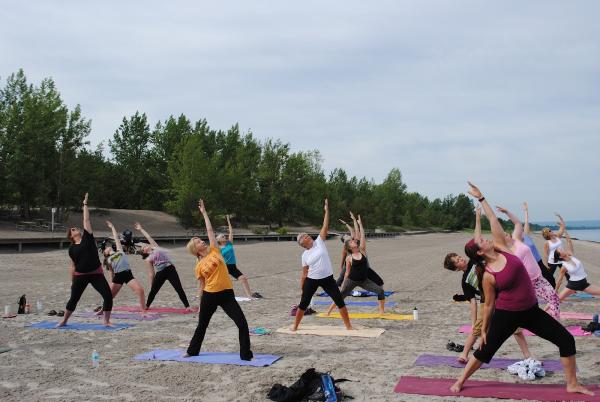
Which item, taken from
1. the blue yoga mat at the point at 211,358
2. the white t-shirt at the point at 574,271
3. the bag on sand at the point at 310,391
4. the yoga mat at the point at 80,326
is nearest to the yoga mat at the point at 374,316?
the white t-shirt at the point at 574,271

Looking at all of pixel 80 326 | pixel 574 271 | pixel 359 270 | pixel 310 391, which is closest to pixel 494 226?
pixel 310 391

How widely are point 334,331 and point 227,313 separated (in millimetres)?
2761

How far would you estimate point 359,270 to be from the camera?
11.4 meters

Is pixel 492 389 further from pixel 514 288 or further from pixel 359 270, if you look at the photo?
pixel 359 270

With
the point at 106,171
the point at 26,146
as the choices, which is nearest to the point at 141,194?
the point at 106,171

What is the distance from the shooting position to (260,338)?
927 centimetres

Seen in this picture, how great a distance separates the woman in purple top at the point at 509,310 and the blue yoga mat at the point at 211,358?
9.84ft

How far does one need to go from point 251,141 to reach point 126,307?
6375cm

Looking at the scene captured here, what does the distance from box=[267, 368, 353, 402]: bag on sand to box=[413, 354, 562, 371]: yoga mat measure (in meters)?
1.86

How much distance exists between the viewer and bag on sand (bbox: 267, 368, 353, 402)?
225 inches

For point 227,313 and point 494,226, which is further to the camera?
point 227,313

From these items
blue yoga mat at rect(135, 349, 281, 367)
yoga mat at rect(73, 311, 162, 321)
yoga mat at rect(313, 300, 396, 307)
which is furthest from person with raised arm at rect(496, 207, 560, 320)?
yoga mat at rect(73, 311, 162, 321)

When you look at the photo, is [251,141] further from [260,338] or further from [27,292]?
[260,338]

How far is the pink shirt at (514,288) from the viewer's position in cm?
552
